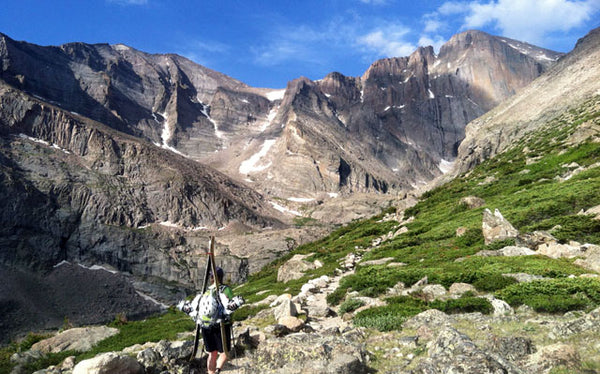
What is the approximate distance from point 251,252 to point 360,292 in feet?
499

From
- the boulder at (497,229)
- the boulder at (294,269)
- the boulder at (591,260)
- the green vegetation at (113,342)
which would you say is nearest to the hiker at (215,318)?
the green vegetation at (113,342)

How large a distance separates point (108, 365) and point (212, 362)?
280 centimetres

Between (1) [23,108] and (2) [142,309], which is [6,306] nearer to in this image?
(2) [142,309]

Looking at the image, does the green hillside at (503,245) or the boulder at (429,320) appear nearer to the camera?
the boulder at (429,320)

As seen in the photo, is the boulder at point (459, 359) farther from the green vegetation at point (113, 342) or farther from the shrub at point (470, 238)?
the shrub at point (470, 238)

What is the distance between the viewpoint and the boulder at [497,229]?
20609 mm

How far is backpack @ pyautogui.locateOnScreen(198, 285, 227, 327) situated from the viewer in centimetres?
976

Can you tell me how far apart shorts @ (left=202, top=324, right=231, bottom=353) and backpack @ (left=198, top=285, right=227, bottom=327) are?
0.73 ft

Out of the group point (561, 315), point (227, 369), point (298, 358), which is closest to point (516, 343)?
point (561, 315)

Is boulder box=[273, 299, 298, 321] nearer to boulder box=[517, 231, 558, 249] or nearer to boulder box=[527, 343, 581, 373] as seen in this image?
boulder box=[527, 343, 581, 373]

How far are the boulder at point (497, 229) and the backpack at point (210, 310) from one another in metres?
17.6

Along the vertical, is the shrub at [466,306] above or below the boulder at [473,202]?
below

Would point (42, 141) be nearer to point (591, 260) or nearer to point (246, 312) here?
point (246, 312)

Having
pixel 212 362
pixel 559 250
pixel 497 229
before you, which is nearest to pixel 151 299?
pixel 497 229
